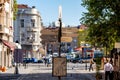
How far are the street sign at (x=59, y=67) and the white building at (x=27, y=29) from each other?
112 meters

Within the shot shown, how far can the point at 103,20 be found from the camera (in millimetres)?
54500

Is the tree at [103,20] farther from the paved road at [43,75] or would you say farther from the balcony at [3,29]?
the balcony at [3,29]

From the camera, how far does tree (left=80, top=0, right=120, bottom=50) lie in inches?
1861

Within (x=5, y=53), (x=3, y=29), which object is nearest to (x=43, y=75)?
(x=3, y=29)

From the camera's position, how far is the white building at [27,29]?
444ft

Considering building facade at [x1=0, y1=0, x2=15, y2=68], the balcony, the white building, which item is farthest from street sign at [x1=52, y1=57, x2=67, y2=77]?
the white building

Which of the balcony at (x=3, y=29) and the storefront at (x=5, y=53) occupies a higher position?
the balcony at (x=3, y=29)

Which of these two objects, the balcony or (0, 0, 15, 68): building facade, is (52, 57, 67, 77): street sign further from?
the balcony

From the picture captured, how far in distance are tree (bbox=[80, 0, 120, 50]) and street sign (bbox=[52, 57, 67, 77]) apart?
2412 cm

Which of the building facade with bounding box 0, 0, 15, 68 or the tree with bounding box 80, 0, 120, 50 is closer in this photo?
the tree with bounding box 80, 0, 120, 50

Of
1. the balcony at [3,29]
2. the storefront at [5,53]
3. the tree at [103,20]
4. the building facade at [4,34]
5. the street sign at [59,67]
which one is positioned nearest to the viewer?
the street sign at [59,67]

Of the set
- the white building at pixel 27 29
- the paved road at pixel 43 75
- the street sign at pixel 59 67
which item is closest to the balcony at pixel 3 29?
the paved road at pixel 43 75

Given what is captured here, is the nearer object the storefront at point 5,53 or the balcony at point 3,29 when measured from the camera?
the balcony at point 3,29

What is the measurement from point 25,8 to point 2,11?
70.7m
